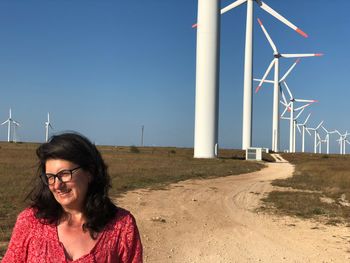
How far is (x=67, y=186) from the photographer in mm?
2859

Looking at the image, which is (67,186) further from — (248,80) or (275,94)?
(275,94)

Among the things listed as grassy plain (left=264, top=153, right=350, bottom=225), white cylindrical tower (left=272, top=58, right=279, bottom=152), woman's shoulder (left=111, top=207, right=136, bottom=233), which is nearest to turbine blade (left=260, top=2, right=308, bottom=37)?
white cylindrical tower (left=272, top=58, right=279, bottom=152)

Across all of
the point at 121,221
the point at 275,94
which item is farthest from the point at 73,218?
the point at 275,94

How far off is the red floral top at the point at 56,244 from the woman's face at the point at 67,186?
166mm

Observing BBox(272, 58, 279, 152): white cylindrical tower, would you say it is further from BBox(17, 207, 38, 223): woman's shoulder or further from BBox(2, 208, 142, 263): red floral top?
BBox(17, 207, 38, 223): woman's shoulder

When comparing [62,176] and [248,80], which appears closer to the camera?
[62,176]

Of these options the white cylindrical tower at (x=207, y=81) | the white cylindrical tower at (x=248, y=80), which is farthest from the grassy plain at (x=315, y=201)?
the white cylindrical tower at (x=248, y=80)

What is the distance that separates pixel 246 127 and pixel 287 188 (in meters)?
49.6

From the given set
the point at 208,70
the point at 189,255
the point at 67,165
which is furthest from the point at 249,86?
the point at 67,165

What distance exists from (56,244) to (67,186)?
0.34 meters

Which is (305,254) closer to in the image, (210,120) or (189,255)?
(189,255)

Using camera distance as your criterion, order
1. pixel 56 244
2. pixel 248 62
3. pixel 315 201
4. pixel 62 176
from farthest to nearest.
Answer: pixel 248 62 → pixel 315 201 → pixel 62 176 → pixel 56 244

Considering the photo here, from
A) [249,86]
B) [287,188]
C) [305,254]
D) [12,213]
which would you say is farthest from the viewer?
[249,86]

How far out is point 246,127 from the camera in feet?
243
